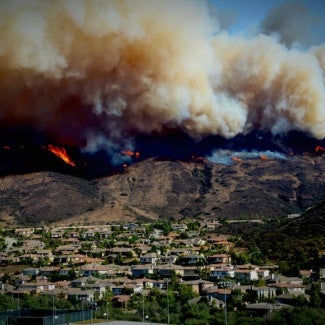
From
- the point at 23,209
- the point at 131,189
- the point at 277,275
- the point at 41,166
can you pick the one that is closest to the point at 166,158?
the point at 131,189

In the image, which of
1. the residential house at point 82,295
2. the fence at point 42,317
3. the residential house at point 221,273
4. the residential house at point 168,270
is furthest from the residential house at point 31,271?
the fence at point 42,317

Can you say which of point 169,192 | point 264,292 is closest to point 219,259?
point 264,292

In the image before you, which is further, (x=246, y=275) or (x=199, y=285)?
(x=246, y=275)

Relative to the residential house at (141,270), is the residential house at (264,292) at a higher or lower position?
lower

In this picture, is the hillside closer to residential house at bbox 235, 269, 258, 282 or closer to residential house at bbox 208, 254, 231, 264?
residential house at bbox 208, 254, 231, 264

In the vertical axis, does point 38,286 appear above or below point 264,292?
above

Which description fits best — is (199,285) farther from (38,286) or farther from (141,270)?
(38,286)

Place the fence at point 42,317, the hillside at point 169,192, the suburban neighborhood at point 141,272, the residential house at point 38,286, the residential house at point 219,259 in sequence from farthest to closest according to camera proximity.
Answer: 1. the hillside at point 169,192
2. the residential house at point 219,259
3. the residential house at point 38,286
4. the suburban neighborhood at point 141,272
5. the fence at point 42,317

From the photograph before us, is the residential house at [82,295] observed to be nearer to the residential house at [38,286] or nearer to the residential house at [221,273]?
the residential house at [38,286]
